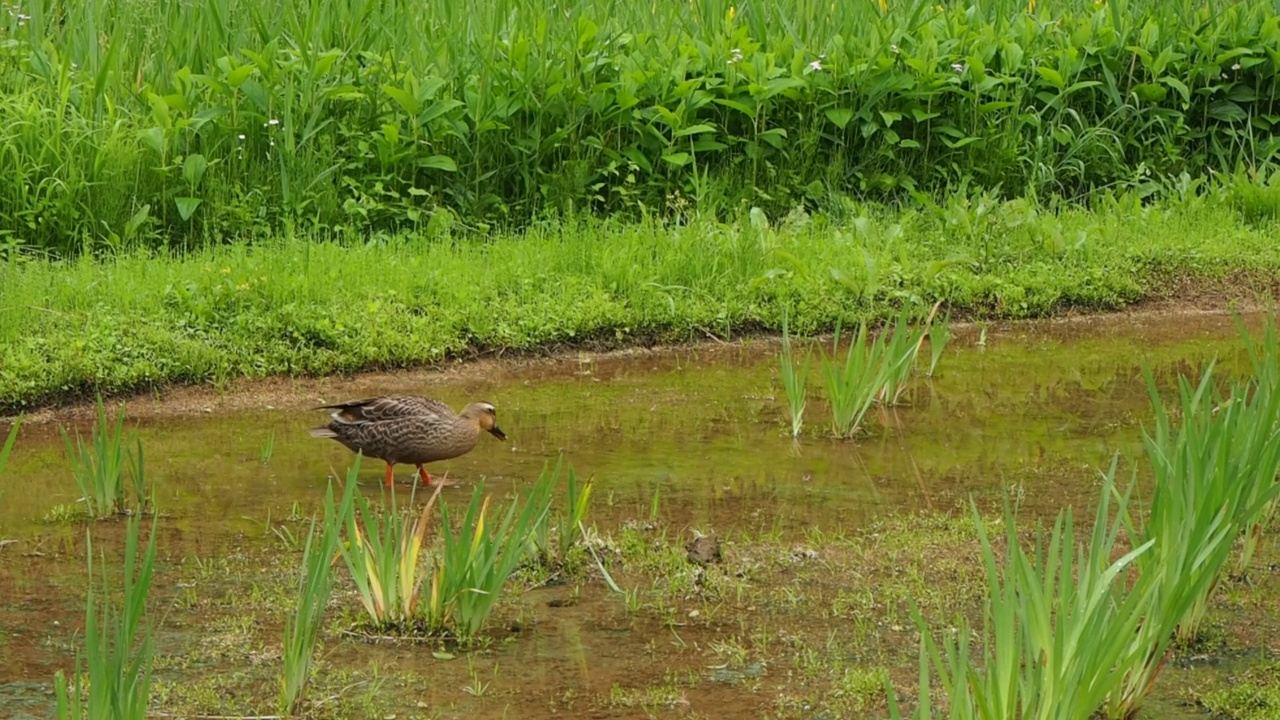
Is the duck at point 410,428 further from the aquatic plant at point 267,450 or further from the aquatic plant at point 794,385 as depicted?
the aquatic plant at point 794,385

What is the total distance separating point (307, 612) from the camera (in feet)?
12.0

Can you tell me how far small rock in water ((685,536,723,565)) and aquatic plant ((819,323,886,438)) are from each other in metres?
1.36

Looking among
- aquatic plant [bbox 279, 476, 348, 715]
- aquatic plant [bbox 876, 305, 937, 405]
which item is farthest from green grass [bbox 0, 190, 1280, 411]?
aquatic plant [bbox 279, 476, 348, 715]

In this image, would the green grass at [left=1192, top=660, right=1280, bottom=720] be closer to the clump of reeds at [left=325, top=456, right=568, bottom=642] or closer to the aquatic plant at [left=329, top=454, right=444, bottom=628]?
the clump of reeds at [left=325, top=456, right=568, bottom=642]

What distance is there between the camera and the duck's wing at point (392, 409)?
18.4 feet

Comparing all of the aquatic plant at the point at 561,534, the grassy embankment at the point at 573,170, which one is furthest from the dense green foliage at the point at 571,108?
the aquatic plant at the point at 561,534

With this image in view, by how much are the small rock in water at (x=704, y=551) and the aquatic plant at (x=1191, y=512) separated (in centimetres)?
124

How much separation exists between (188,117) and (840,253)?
10.3ft

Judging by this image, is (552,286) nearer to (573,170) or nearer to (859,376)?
(573,170)

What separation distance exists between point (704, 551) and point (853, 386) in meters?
1.54

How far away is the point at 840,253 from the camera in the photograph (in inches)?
322

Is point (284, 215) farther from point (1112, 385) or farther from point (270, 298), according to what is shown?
point (1112, 385)

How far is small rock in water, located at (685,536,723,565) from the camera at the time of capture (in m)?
4.80

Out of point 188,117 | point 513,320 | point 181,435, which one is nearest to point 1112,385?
point 513,320
